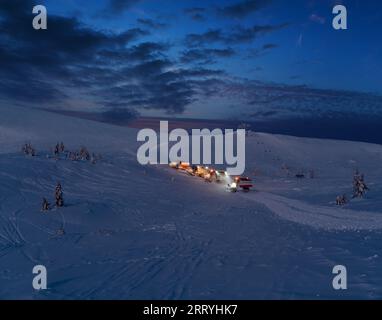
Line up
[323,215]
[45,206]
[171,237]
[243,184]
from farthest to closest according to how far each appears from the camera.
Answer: [243,184] → [323,215] → [45,206] → [171,237]

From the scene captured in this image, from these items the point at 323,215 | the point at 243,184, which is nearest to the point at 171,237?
the point at 323,215

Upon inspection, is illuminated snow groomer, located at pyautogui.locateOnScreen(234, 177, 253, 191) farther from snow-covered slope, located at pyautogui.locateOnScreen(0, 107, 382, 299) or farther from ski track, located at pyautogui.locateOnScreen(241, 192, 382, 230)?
ski track, located at pyautogui.locateOnScreen(241, 192, 382, 230)

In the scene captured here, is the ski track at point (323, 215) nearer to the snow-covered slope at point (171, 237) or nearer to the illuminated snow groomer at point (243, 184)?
the snow-covered slope at point (171, 237)

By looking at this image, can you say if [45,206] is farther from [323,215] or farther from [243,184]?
[243,184]

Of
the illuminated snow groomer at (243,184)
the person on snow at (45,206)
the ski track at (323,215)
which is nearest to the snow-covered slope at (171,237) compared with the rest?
the ski track at (323,215)

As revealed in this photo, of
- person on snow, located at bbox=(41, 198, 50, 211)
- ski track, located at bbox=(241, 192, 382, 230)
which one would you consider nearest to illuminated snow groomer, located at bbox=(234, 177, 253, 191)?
ski track, located at bbox=(241, 192, 382, 230)

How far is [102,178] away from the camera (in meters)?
21.2

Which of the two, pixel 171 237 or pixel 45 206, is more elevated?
pixel 45 206

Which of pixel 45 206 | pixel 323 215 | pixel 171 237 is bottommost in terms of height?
pixel 171 237

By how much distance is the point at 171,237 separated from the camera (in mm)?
11867

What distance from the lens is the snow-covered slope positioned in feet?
25.8

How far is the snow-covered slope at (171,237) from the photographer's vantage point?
7867 millimetres

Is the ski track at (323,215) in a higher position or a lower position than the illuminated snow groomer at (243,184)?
lower
